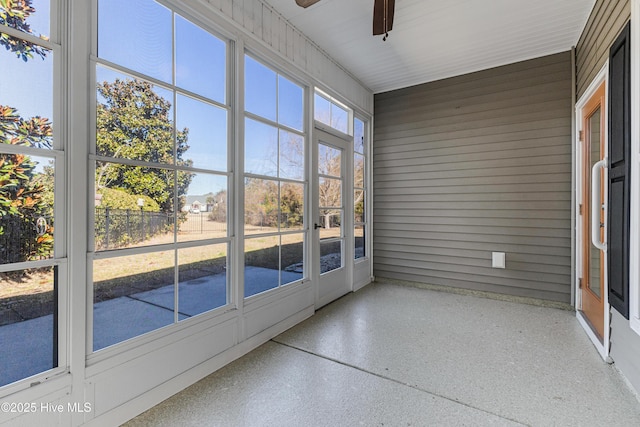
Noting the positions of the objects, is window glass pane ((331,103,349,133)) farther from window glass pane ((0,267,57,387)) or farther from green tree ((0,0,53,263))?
window glass pane ((0,267,57,387))

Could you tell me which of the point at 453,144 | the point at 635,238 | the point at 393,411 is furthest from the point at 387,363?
the point at 453,144

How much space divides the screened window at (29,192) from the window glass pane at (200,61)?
2.33ft

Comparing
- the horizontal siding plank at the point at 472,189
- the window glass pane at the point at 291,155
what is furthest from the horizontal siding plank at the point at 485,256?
the window glass pane at the point at 291,155

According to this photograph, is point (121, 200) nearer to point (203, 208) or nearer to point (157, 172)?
point (157, 172)

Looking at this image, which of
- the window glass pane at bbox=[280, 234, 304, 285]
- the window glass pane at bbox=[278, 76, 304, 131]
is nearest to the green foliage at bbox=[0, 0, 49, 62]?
the window glass pane at bbox=[278, 76, 304, 131]

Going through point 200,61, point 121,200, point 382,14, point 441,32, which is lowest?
point 121,200

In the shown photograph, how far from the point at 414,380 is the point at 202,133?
7.61 ft

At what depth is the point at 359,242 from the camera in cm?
441

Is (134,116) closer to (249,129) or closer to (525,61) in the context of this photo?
(249,129)

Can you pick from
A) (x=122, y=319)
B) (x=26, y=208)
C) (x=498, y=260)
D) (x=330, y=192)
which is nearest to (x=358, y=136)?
(x=330, y=192)

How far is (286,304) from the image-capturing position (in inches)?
115

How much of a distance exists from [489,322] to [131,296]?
10.6 feet

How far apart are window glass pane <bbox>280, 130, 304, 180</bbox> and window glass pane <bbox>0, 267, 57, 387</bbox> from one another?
1949 millimetres

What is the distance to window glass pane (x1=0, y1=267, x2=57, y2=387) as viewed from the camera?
1.33 metres
